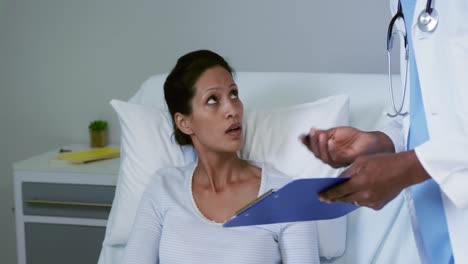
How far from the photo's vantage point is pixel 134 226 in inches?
61.9

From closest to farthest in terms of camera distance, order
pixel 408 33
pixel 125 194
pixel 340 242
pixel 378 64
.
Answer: pixel 408 33 → pixel 340 242 → pixel 125 194 → pixel 378 64

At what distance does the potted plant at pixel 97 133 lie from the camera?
2.47 meters

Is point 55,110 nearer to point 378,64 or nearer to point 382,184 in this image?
point 378,64

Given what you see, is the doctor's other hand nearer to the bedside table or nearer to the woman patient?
the woman patient

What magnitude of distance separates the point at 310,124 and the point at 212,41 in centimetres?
87

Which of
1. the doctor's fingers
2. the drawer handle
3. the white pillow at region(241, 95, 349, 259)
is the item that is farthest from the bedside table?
the doctor's fingers

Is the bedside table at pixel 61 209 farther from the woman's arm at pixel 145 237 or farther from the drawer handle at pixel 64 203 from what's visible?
the woman's arm at pixel 145 237

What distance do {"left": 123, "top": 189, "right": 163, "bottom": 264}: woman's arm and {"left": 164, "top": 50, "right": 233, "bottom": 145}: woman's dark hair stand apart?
10.6 inches

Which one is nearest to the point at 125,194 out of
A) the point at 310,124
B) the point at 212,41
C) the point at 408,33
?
the point at 310,124

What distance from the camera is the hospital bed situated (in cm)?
153

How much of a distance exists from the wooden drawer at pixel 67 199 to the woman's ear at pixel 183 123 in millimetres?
618

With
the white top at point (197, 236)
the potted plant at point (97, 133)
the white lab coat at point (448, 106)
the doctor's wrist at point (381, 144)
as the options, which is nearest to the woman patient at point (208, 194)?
the white top at point (197, 236)

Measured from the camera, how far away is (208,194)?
157cm

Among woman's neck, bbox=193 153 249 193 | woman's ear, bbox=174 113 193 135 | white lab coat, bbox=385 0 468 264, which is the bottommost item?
woman's neck, bbox=193 153 249 193
